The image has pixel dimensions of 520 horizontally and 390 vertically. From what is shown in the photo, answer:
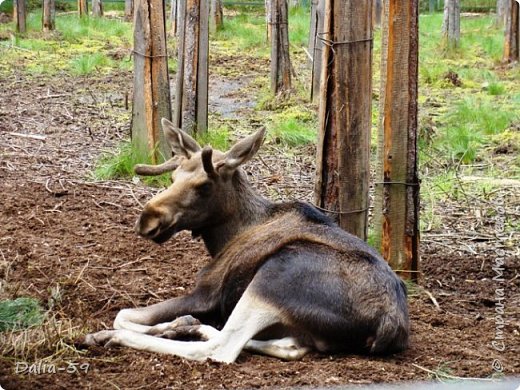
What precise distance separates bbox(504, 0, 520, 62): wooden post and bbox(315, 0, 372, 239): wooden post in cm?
1150

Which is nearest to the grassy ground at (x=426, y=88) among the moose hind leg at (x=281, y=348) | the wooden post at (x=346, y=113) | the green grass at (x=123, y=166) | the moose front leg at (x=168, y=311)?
the green grass at (x=123, y=166)

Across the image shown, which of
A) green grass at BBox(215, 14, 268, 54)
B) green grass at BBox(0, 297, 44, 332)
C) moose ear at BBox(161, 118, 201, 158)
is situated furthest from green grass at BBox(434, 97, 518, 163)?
green grass at BBox(215, 14, 268, 54)

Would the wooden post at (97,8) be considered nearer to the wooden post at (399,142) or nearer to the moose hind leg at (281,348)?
the wooden post at (399,142)

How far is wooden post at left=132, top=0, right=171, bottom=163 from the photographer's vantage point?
877cm

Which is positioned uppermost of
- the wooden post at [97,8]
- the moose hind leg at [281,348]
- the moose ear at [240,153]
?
the wooden post at [97,8]

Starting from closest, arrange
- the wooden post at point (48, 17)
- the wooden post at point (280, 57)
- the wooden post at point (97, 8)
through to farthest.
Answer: the wooden post at point (280, 57)
the wooden post at point (48, 17)
the wooden post at point (97, 8)

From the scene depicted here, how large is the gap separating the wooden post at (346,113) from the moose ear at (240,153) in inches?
45.0

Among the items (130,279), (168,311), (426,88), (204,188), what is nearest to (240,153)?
(204,188)

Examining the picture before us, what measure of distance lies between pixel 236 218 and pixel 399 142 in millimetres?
1395

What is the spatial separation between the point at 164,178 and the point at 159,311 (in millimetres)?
3514

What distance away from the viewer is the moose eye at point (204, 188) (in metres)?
5.28

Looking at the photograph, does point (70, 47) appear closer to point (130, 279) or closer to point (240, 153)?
point (130, 279)

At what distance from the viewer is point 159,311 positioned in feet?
17.3

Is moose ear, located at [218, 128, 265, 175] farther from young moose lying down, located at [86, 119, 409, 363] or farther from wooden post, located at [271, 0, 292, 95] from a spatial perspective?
wooden post, located at [271, 0, 292, 95]
